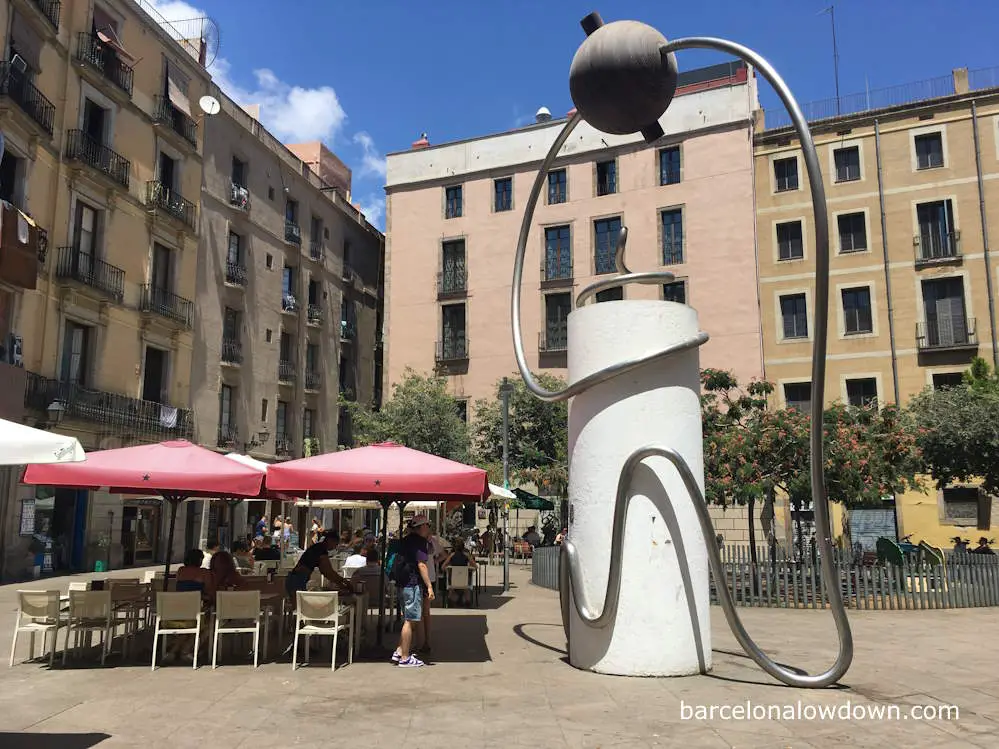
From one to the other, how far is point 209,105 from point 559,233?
14.2m

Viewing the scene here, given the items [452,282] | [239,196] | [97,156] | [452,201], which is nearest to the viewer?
[97,156]

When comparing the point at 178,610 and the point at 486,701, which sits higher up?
the point at 178,610

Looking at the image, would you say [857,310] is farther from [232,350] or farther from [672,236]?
[232,350]

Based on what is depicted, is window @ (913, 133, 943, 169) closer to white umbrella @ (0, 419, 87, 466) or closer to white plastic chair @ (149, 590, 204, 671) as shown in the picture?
white plastic chair @ (149, 590, 204, 671)

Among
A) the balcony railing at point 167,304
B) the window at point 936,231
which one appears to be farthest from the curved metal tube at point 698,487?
the window at point 936,231

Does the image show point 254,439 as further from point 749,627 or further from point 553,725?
point 553,725

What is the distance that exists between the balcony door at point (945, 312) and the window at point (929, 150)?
168 inches

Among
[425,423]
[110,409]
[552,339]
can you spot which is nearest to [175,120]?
[110,409]

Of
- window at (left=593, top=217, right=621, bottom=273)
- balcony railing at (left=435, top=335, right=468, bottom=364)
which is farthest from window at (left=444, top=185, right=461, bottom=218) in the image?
window at (left=593, top=217, right=621, bottom=273)

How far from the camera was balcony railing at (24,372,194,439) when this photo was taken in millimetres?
21469

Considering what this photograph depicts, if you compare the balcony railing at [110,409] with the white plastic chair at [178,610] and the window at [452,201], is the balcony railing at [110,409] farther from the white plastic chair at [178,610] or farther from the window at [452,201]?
the white plastic chair at [178,610]

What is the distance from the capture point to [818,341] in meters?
7.16

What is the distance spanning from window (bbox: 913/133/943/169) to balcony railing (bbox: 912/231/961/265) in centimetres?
255

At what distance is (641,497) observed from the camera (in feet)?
27.4
